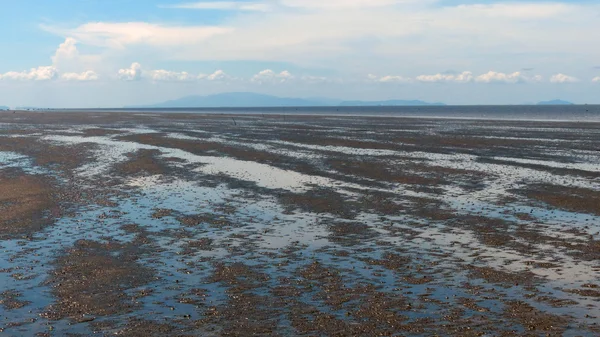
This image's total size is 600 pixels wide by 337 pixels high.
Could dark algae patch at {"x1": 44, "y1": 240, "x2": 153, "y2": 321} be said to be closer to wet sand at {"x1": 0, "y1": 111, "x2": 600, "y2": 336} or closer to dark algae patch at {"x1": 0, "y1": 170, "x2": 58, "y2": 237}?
wet sand at {"x1": 0, "y1": 111, "x2": 600, "y2": 336}

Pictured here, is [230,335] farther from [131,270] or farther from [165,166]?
[165,166]

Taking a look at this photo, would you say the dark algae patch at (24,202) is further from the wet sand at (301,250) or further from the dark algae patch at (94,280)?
the dark algae patch at (94,280)

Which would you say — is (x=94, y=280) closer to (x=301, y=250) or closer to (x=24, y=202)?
(x=301, y=250)

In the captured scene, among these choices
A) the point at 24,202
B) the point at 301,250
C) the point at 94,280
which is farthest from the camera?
the point at 24,202

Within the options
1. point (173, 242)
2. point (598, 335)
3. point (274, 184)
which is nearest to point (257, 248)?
point (173, 242)

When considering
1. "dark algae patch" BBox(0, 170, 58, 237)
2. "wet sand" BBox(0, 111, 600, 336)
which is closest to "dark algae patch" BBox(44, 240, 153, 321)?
"wet sand" BBox(0, 111, 600, 336)

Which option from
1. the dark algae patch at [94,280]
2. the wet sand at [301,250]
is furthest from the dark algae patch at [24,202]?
the dark algae patch at [94,280]

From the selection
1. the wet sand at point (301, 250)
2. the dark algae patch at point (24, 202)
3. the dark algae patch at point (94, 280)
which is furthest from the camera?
the dark algae patch at point (24, 202)

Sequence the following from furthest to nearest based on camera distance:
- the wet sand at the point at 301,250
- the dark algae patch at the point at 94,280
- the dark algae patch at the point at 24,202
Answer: the dark algae patch at the point at 24,202
the dark algae patch at the point at 94,280
the wet sand at the point at 301,250

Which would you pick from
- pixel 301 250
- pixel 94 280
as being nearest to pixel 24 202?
pixel 94 280

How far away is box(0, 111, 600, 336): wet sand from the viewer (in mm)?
12477

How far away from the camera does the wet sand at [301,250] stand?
1248cm

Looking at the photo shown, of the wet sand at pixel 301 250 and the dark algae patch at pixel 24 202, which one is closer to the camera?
the wet sand at pixel 301 250

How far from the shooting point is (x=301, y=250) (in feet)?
61.0
